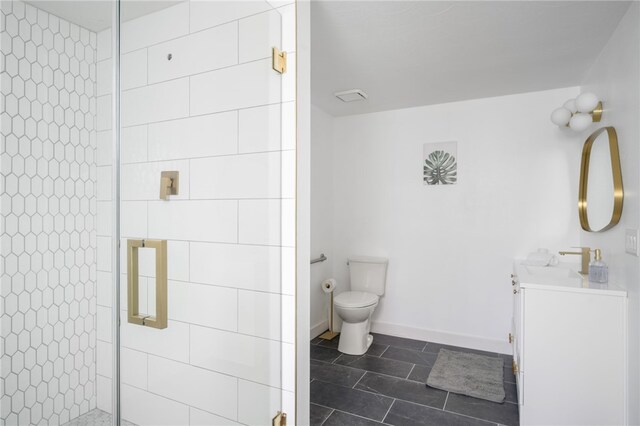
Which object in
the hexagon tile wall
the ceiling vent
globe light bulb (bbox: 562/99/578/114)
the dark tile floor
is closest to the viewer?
the hexagon tile wall

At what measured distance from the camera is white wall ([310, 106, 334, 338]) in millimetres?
3637

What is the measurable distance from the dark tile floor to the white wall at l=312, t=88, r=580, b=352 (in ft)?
1.52

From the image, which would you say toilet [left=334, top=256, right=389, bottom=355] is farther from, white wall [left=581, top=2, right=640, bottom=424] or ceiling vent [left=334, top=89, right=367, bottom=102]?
white wall [left=581, top=2, right=640, bottom=424]

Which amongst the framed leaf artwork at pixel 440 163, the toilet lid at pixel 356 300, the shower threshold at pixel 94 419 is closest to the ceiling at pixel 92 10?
the shower threshold at pixel 94 419

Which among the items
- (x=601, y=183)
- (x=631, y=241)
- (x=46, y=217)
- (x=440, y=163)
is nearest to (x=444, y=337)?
(x=440, y=163)

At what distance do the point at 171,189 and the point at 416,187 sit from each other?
9.45 feet

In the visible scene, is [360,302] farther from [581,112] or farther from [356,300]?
[581,112]

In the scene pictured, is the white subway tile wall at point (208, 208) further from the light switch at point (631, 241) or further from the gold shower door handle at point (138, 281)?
the light switch at point (631, 241)

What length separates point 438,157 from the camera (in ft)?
11.6

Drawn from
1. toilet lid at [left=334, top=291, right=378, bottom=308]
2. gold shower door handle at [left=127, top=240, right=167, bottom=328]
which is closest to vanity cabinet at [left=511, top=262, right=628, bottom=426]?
toilet lid at [left=334, top=291, right=378, bottom=308]

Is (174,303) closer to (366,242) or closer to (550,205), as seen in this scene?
(366,242)

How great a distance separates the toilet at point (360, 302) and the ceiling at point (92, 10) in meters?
2.65

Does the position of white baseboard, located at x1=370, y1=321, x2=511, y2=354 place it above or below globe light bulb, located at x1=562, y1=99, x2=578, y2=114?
below

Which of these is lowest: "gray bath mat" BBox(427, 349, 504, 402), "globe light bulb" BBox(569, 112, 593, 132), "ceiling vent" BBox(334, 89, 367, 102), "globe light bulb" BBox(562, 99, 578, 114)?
"gray bath mat" BBox(427, 349, 504, 402)
